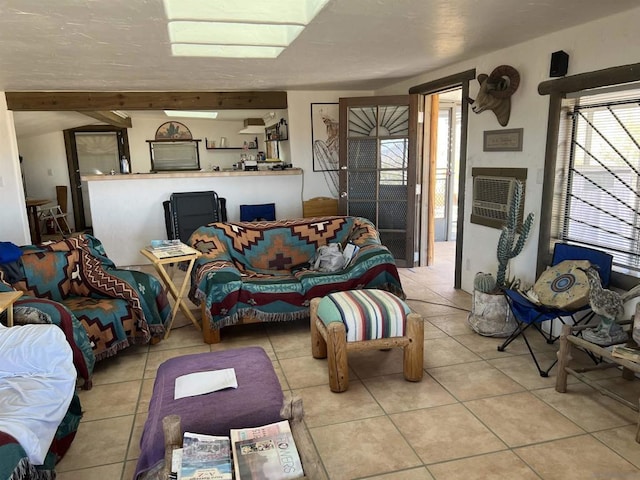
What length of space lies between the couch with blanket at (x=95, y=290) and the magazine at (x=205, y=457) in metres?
1.62

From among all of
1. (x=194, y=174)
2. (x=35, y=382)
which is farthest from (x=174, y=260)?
(x=194, y=174)

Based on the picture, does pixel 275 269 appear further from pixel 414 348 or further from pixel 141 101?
pixel 141 101

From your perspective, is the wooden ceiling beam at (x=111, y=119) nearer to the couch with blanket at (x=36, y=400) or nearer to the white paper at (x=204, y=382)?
the couch with blanket at (x=36, y=400)

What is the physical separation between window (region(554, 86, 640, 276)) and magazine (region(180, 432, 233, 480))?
2.69 metres

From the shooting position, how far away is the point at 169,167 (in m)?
9.70

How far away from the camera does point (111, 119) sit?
306 inches

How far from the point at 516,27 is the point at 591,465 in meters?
2.62

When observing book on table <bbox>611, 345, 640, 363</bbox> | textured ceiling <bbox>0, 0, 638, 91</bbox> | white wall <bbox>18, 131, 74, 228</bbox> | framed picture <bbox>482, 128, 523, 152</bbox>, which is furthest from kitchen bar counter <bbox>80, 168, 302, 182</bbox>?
book on table <bbox>611, 345, 640, 363</bbox>

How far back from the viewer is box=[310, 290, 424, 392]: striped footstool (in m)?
2.60

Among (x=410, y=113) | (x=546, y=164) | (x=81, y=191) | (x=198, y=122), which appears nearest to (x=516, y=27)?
(x=546, y=164)

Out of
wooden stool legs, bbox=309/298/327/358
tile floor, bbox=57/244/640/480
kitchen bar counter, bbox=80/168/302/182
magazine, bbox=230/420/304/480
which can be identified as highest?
kitchen bar counter, bbox=80/168/302/182

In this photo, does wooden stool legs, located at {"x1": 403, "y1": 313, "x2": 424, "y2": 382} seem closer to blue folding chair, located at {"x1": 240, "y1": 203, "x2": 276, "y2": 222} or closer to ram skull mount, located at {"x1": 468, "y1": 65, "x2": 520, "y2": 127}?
ram skull mount, located at {"x1": 468, "y1": 65, "x2": 520, "y2": 127}

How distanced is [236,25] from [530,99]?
231cm

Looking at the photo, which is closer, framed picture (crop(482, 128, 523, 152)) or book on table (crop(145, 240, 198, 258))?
book on table (crop(145, 240, 198, 258))
